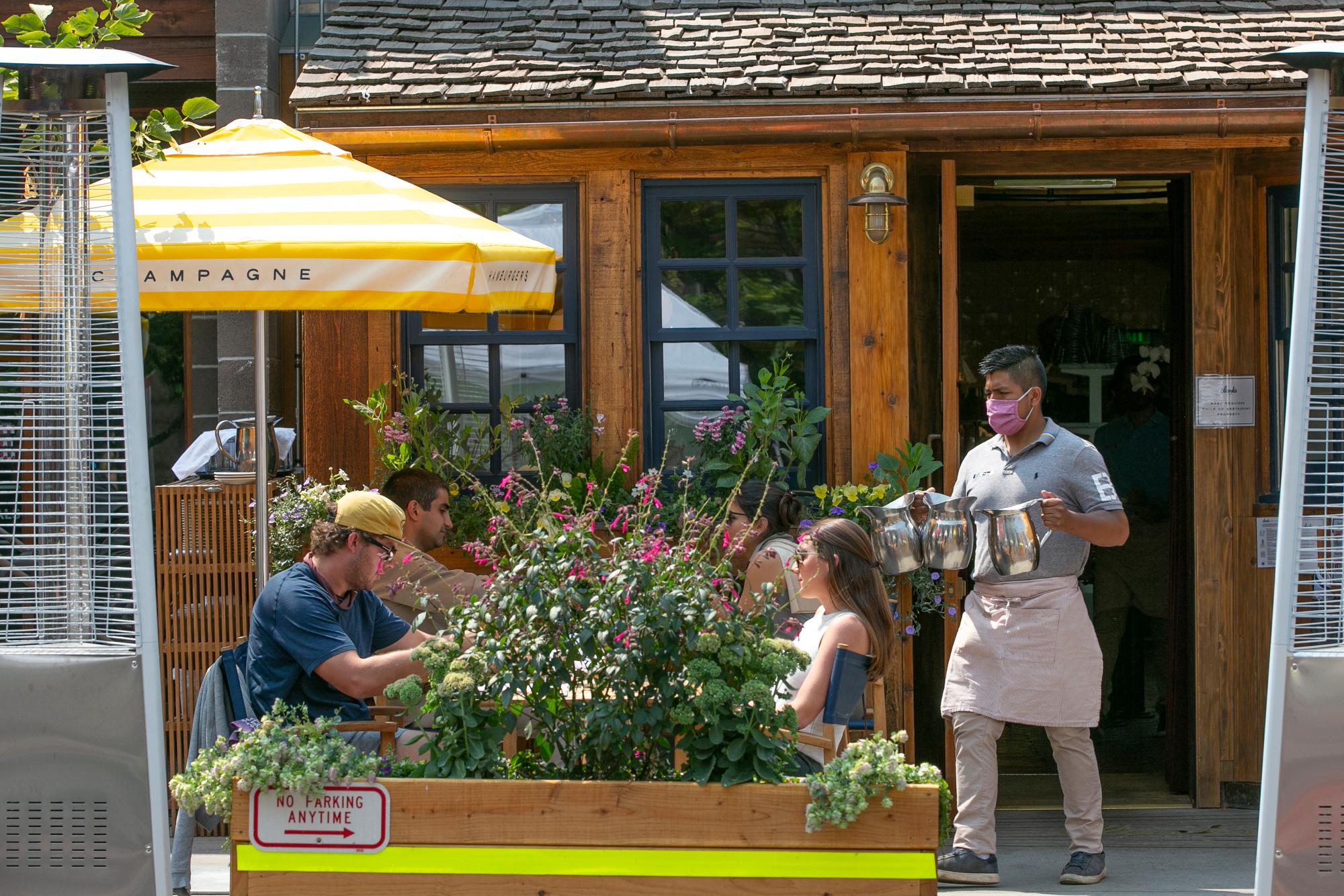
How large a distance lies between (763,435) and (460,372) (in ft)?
4.56

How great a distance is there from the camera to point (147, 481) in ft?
11.5

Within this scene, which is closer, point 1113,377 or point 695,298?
point 695,298

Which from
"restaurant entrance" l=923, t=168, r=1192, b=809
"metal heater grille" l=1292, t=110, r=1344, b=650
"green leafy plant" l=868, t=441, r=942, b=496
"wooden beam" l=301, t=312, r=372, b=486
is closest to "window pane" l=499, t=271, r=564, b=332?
"wooden beam" l=301, t=312, r=372, b=486

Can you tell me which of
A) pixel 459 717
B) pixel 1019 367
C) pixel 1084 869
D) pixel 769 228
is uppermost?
pixel 769 228

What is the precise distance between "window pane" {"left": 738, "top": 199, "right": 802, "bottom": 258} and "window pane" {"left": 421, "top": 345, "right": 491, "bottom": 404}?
1.21 meters

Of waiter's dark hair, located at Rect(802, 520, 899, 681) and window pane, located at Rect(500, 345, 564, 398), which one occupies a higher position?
window pane, located at Rect(500, 345, 564, 398)

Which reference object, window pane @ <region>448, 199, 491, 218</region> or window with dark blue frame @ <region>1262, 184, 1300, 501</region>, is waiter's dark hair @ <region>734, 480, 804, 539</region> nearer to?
window pane @ <region>448, 199, 491, 218</region>

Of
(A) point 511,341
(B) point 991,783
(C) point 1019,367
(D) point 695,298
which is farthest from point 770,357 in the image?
(B) point 991,783

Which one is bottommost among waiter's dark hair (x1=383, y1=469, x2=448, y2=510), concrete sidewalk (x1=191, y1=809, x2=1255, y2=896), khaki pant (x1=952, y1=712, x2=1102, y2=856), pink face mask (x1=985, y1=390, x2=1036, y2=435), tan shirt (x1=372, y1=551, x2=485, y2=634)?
concrete sidewalk (x1=191, y1=809, x2=1255, y2=896)

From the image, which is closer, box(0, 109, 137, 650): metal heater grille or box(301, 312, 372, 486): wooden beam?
box(0, 109, 137, 650): metal heater grille

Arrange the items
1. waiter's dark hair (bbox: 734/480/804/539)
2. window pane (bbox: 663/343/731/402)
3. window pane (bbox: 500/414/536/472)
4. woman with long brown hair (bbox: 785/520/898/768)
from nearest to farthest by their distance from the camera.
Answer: woman with long brown hair (bbox: 785/520/898/768) < waiter's dark hair (bbox: 734/480/804/539) < window pane (bbox: 500/414/536/472) < window pane (bbox: 663/343/731/402)

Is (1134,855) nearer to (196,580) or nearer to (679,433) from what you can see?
(679,433)

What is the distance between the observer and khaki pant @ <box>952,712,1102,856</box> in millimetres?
5156

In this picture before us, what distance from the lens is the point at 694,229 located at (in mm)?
6391
